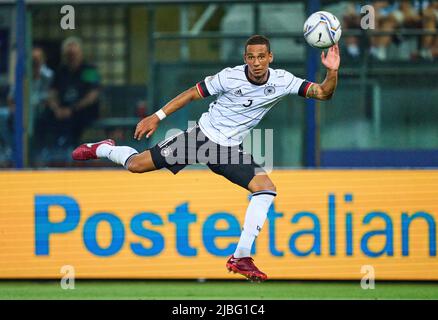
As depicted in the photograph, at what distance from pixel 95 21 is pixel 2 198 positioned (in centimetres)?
344

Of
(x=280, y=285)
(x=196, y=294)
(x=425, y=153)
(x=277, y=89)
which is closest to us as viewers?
(x=277, y=89)

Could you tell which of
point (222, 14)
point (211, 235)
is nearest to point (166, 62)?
point (222, 14)

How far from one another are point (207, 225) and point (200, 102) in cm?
272

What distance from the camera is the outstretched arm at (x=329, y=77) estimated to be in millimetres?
9125

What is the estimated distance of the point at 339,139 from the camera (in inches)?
557

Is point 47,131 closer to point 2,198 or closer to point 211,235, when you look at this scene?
point 2,198

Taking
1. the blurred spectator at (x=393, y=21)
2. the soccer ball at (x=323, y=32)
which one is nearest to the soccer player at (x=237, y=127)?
the soccer ball at (x=323, y=32)

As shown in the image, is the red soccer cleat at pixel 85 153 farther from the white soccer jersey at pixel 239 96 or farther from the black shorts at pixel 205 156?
the white soccer jersey at pixel 239 96

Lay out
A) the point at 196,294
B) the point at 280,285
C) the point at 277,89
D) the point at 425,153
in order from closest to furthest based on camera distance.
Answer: the point at 277,89, the point at 196,294, the point at 280,285, the point at 425,153

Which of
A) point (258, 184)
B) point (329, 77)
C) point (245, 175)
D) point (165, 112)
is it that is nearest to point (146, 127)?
point (165, 112)

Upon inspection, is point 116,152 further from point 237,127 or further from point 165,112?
point 237,127

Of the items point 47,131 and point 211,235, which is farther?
point 47,131

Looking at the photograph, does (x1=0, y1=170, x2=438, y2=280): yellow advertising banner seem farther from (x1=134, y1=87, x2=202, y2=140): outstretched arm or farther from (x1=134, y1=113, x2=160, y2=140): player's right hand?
(x1=134, y1=113, x2=160, y2=140): player's right hand

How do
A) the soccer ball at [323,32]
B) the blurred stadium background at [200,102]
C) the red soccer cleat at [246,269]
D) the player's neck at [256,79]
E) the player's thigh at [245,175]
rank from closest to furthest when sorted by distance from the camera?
the soccer ball at [323,32] < the red soccer cleat at [246,269] < the player's neck at [256,79] < the player's thigh at [245,175] < the blurred stadium background at [200,102]
